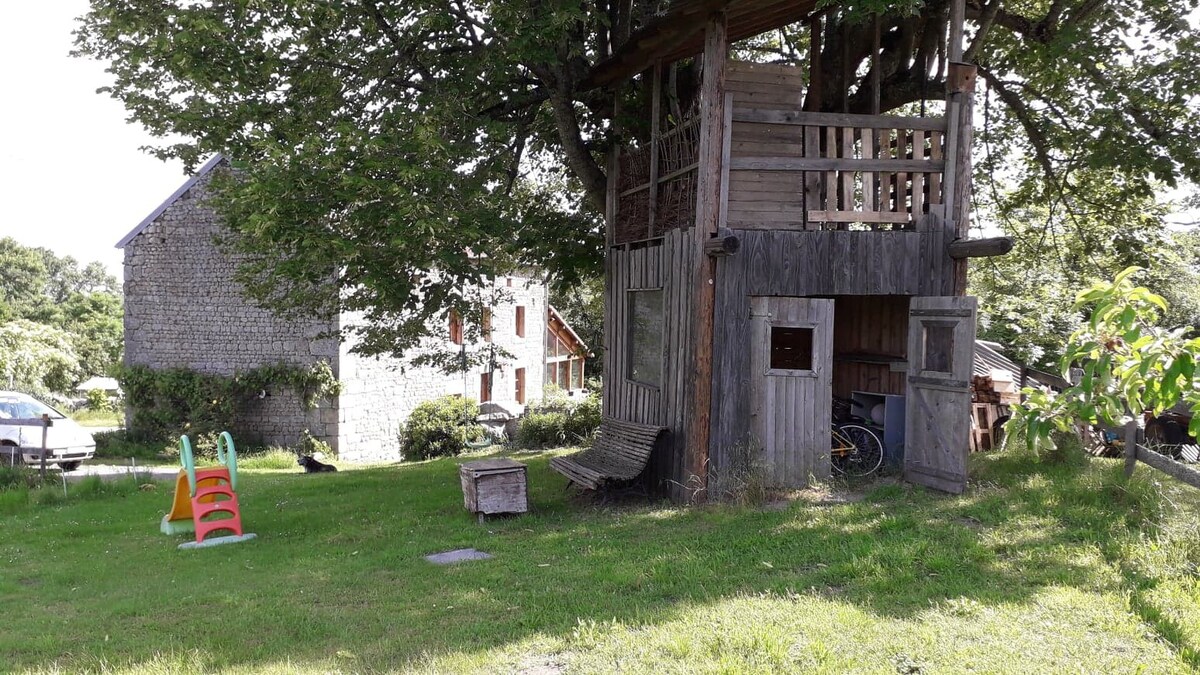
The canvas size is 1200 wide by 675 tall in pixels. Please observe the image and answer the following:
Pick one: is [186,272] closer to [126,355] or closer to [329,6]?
[126,355]

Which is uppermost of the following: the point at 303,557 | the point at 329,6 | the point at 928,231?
the point at 329,6

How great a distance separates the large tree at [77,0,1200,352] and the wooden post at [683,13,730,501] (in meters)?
1.43

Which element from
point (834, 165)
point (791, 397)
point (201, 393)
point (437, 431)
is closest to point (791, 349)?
point (791, 397)

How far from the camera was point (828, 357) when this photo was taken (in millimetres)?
9688

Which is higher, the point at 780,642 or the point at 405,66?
the point at 405,66

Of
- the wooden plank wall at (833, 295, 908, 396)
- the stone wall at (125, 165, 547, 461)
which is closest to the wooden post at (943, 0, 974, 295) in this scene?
the wooden plank wall at (833, 295, 908, 396)

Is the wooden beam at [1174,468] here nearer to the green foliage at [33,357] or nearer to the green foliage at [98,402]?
the green foliage at [33,357]

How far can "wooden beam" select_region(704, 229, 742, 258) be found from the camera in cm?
919

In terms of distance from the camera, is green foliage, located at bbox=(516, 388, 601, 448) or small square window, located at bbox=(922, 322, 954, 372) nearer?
small square window, located at bbox=(922, 322, 954, 372)

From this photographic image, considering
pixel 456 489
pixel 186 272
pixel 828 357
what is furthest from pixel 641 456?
pixel 186 272

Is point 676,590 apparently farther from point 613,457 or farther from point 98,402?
point 98,402

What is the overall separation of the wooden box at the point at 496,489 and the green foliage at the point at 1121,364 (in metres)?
6.94

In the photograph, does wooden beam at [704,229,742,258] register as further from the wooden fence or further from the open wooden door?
the wooden fence

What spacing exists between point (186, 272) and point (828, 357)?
1994cm
